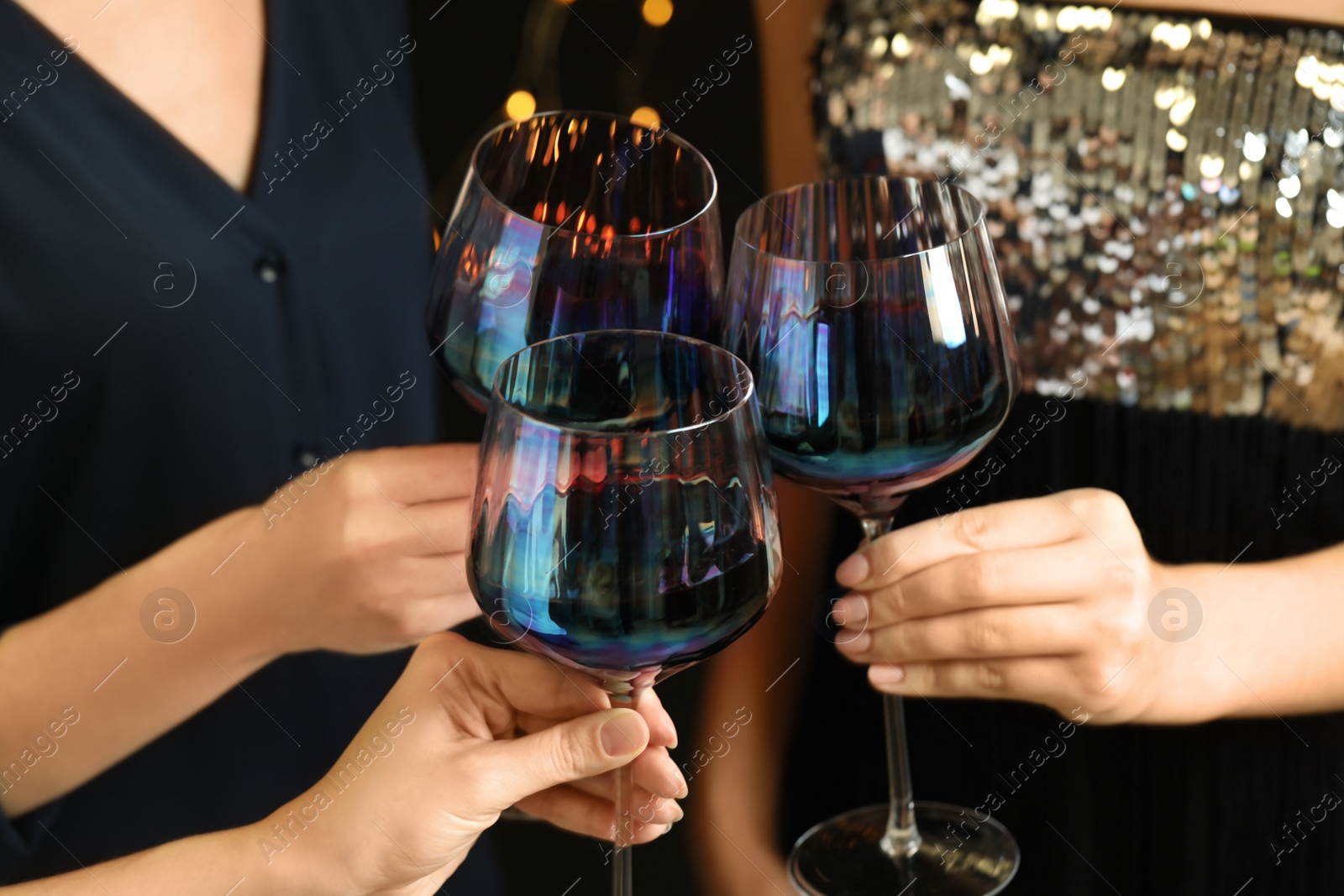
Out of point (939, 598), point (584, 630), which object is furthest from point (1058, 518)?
point (584, 630)

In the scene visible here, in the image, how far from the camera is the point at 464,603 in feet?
1.90

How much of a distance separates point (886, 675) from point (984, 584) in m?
0.06

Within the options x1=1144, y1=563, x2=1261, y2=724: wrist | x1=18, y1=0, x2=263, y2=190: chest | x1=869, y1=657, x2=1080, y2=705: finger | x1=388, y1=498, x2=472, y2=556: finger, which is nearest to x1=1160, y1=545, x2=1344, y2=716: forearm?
x1=1144, y1=563, x2=1261, y2=724: wrist

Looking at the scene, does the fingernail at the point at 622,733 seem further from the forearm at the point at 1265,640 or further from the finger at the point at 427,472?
the forearm at the point at 1265,640

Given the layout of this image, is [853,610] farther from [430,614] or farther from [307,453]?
[307,453]

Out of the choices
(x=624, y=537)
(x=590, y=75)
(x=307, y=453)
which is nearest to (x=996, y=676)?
(x=624, y=537)

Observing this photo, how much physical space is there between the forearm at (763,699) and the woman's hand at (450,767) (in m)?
0.27

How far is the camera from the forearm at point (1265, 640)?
0.56m

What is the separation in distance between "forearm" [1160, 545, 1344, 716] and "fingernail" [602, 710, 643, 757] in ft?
1.07

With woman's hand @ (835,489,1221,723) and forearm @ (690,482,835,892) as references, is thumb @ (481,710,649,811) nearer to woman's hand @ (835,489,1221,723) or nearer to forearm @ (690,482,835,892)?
woman's hand @ (835,489,1221,723)

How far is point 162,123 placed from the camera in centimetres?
67

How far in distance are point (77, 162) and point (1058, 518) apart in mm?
558

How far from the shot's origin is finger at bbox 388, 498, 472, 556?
49cm

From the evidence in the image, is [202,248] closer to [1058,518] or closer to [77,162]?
[77,162]
